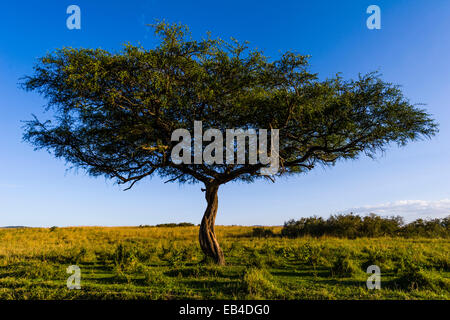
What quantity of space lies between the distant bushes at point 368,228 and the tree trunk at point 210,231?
1647cm

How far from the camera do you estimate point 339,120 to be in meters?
11.7

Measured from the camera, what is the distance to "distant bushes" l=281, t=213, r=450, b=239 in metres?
27.1

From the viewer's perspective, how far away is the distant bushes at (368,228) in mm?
27094

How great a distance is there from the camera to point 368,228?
27.6 m

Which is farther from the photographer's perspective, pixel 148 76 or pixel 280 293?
pixel 148 76

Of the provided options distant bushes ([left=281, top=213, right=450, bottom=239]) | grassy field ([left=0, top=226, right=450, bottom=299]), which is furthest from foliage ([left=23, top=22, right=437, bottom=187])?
distant bushes ([left=281, top=213, right=450, bottom=239])

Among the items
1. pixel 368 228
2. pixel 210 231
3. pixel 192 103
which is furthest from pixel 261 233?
pixel 192 103

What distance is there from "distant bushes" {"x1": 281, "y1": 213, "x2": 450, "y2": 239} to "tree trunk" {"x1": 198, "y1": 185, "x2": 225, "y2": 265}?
54.0 ft

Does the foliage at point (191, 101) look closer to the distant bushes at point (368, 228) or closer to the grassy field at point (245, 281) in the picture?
the grassy field at point (245, 281)
